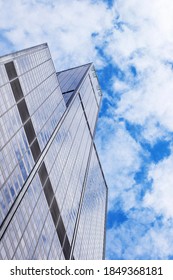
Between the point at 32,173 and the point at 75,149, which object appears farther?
the point at 75,149

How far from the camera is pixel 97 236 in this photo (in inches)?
5059

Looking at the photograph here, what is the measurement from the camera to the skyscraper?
179ft

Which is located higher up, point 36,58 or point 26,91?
point 36,58

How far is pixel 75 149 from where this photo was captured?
11631 cm

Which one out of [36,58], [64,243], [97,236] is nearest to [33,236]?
[64,243]

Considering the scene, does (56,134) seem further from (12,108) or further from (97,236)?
(97,236)

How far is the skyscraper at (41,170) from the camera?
179 feet

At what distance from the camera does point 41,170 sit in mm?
73500

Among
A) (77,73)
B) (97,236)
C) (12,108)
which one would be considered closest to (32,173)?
(12,108)
